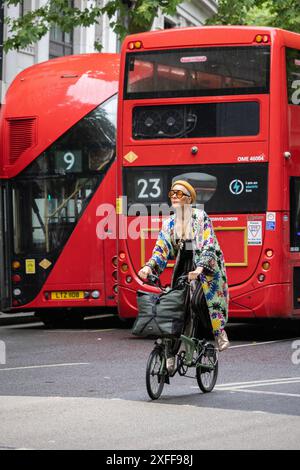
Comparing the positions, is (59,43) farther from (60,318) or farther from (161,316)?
(161,316)

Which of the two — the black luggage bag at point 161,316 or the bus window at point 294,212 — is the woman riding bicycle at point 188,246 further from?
the bus window at point 294,212

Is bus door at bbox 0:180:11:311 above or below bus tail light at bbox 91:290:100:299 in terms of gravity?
above

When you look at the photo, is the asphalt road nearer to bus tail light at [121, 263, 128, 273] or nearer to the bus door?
bus tail light at [121, 263, 128, 273]

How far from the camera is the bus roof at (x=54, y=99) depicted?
20609 millimetres

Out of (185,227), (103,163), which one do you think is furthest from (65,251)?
(185,227)

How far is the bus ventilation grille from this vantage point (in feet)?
67.8

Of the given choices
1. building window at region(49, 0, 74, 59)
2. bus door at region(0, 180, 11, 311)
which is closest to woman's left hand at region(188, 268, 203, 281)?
bus door at region(0, 180, 11, 311)

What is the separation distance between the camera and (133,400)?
1116cm

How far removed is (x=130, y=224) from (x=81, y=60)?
387cm

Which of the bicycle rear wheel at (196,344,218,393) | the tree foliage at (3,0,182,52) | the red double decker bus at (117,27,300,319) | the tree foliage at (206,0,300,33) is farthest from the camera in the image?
the tree foliage at (206,0,300,33)

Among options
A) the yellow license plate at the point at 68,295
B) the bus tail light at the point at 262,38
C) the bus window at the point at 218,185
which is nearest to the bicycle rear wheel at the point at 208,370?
the bus window at the point at 218,185

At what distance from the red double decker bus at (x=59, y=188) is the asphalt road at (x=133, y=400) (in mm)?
2672

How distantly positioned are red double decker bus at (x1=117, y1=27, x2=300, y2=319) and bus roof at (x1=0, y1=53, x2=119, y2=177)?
7.19 feet
